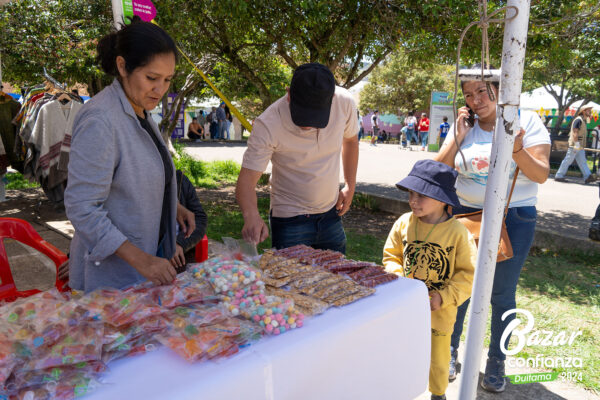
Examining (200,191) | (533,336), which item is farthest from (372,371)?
(200,191)

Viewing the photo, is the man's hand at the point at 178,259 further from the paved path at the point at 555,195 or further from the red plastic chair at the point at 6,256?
the paved path at the point at 555,195

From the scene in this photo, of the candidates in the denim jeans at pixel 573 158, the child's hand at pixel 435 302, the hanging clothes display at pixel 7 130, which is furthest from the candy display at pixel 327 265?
the denim jeans at pixel 573 158

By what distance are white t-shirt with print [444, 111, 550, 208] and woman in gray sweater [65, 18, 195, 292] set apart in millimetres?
1576

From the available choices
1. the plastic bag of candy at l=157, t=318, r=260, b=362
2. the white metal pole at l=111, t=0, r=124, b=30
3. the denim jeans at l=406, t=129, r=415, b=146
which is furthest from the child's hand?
the denim jeans at l=406, t=129, r=415, b=146

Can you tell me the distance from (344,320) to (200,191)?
8.28m

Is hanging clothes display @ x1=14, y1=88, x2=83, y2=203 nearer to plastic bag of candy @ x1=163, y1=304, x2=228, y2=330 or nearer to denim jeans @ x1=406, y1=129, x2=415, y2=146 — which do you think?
plastic bag of candy @ x1=163, y1=304, x2=228, y2=330

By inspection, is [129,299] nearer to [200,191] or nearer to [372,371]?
[372,371]

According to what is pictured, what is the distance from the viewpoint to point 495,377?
278 centimetres

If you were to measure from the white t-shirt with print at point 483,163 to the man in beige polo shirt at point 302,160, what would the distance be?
26.9 inches

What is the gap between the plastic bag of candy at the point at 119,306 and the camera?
1.39 m

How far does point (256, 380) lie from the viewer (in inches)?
51.4

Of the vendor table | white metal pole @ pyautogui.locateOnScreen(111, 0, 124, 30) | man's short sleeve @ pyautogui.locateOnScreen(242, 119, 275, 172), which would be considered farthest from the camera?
white metal pole @ pyautogui.locateOnScreen(111, 0, 124, 30)

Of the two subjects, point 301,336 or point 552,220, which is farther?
point 552,220

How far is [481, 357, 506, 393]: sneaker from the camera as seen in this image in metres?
2.76
